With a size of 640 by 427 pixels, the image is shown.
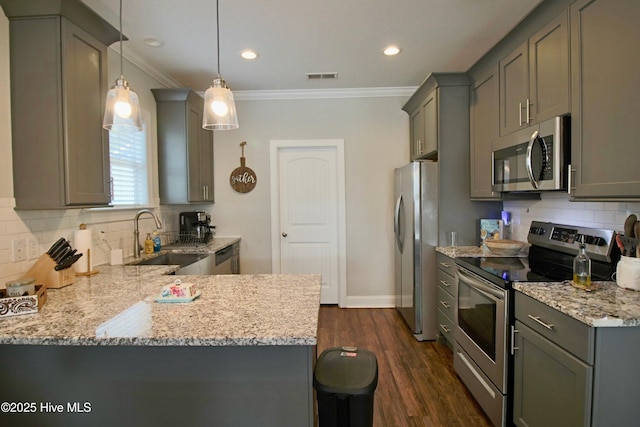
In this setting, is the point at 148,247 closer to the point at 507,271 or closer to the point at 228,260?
the point at 228,260

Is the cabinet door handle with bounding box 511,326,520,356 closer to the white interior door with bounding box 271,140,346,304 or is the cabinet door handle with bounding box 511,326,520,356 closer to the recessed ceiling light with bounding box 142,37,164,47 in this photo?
the white interior door with bounding box 271,140,346,304

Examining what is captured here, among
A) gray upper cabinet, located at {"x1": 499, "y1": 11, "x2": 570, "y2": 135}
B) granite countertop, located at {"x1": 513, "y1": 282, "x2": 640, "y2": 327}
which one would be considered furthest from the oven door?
gray upper cabinet, located at {"x1": 499, "y1": 11, "x2": 570, "y2": 135}

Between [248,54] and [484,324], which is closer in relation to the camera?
[484,324]

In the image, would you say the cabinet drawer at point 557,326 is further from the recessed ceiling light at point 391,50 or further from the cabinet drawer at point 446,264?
the recessed ceiling light at point 391,50

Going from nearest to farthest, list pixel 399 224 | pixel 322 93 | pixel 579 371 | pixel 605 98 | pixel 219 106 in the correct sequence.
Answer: pixel 579 371 → pixel 605 98 → pixel 219 106 → pixel 399 224 → pixel 322 93

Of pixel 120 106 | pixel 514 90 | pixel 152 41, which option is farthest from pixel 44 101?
pixel 514 90

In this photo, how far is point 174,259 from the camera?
3.10m

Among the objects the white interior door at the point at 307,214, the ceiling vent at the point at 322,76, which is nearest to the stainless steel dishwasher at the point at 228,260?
the white interior door at the point at 307,214

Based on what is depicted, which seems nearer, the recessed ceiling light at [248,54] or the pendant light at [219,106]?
the pendant light at [219,106]

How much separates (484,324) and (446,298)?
2.86ft

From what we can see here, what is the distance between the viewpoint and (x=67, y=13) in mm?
1902

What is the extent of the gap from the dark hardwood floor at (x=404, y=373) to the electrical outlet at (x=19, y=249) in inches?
88.2

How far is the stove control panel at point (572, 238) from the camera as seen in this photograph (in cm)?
191

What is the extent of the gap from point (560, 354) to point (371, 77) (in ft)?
10.0
